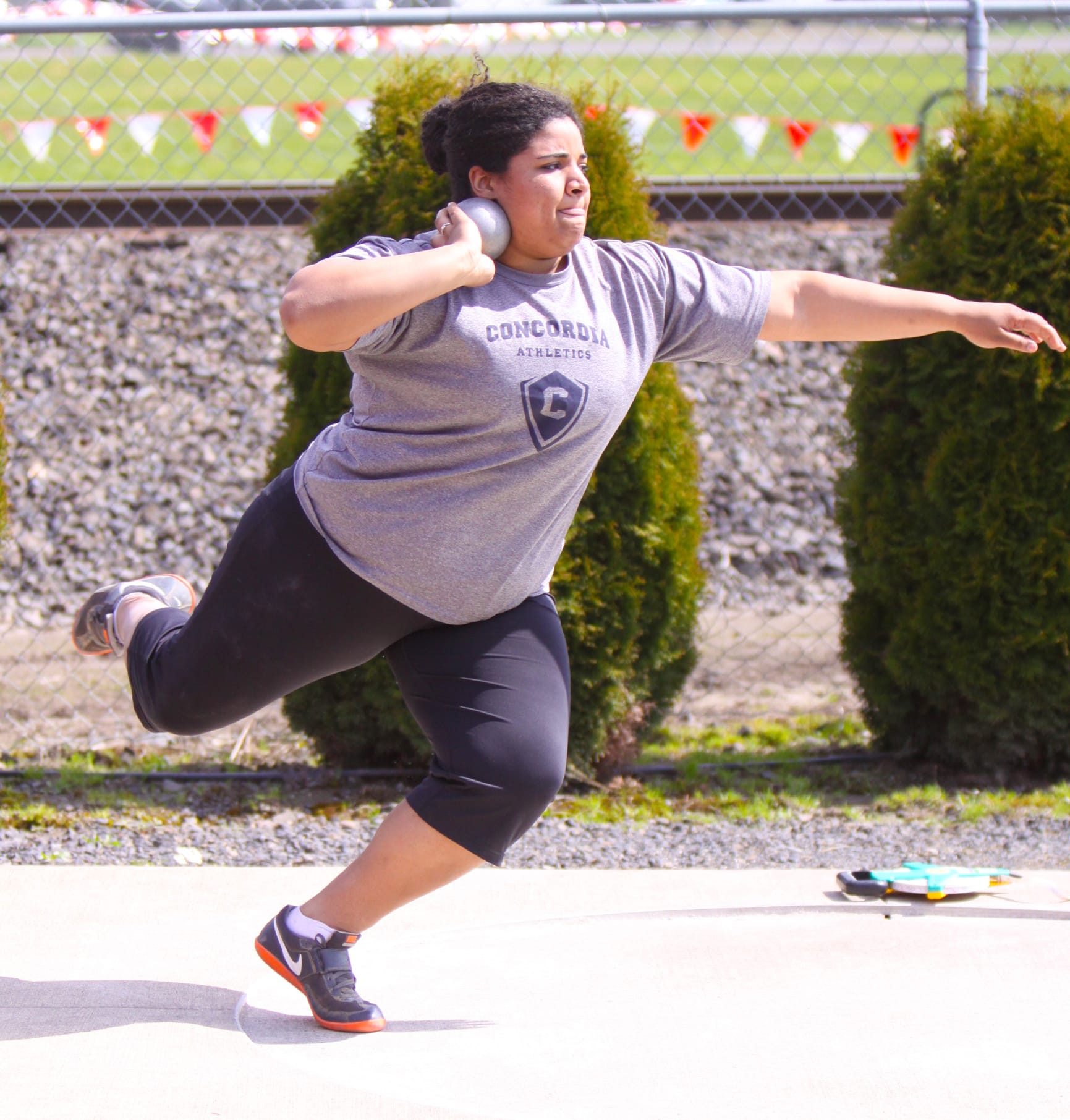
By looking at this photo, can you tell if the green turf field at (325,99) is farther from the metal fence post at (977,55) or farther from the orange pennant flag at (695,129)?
the metal fence post at (977,55)

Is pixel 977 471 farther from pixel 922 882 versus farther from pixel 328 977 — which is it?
pixel 328 977

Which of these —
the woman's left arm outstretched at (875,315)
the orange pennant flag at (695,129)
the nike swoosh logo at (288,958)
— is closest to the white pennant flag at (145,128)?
the orange pennant flag at (695,129)

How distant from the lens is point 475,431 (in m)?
2.50

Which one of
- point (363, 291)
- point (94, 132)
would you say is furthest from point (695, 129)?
point (363, 291)

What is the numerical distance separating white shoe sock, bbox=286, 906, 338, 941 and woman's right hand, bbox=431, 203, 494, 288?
1.30 metres

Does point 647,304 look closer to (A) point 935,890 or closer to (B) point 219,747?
(A) point 935,890

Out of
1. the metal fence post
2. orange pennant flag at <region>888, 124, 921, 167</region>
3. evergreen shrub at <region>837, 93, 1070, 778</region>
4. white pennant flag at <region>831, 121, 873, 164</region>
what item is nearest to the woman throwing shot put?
evergreen shrub at <region>837, 93, 1070, 778</region>

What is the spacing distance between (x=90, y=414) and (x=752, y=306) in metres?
6.33

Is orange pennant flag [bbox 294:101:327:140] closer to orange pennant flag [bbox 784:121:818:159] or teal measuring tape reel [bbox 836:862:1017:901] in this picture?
orange pennant flag [bbox 784:121:818:159]

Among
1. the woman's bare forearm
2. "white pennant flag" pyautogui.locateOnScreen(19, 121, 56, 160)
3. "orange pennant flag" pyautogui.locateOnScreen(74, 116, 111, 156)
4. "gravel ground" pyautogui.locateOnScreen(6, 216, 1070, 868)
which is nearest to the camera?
the woman's bare forearm

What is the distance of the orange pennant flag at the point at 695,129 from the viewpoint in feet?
23.2

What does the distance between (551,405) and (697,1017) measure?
1.30m

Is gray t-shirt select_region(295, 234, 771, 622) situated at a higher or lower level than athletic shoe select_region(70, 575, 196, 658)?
higher

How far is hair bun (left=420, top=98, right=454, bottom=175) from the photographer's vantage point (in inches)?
110
